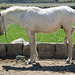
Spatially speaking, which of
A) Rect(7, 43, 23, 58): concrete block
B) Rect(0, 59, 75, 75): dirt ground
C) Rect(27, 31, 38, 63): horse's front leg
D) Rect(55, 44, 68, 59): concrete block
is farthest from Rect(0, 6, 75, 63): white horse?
Rect(7, 43, 23, 58): concrete block

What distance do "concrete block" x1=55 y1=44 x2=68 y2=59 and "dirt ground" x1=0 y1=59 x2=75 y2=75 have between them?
390mm

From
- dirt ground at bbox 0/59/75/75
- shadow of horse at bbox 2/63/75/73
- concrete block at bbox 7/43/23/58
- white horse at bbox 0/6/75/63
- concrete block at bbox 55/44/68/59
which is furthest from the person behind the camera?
concrete block at bbox 7/43/23/58

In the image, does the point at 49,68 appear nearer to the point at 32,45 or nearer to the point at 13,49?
the point at 32,45

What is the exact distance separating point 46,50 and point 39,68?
1.93 m

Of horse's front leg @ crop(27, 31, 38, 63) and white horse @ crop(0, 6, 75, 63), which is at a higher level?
white horse @ crop(0, 6, 75, 63)

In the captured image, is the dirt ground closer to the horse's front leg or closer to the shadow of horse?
the shadow of horse

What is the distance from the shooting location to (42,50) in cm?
974

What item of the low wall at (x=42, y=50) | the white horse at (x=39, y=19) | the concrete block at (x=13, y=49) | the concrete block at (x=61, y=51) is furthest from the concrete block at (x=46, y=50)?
the white horse at (x=39, y=19)

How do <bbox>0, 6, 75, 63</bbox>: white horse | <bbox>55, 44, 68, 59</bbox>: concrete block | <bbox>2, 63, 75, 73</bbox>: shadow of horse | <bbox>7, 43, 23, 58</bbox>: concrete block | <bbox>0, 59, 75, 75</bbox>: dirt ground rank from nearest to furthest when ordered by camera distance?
<bbox>0, 59, 75, 75</bbox>: dirt ground → <bbox>2, 63, 75, 73</bbox>: shadow of horse → <bbox>0, 6, 75, 63</bbox>: white horse → <bbox>55, 44, 68, 59</bbox>: concrete block → <bbox>7, 43, 23, 58</bbox>: concrete block

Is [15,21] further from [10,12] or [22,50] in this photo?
[22,50]

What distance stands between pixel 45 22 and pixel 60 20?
61 cm

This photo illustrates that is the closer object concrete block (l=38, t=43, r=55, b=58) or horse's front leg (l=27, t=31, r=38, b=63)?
horse's front leg (l=27, t=31, r=38, b=63)

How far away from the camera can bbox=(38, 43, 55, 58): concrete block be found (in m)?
9.66

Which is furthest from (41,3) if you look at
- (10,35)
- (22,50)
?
(22,50)
